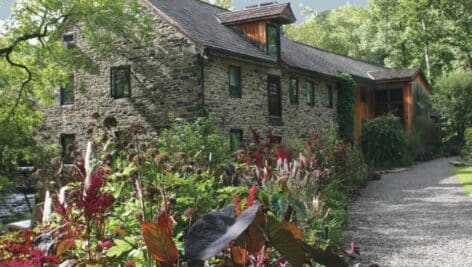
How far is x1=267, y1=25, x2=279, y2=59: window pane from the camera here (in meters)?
21.7

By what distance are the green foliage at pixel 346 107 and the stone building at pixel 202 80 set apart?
269 cm

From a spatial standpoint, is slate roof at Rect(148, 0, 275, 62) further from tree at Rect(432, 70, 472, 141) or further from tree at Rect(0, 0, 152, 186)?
tree at Rect(432, 70, 472, 141)

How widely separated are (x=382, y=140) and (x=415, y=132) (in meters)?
5.34

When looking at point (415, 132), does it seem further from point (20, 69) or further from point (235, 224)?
point (235, 224)

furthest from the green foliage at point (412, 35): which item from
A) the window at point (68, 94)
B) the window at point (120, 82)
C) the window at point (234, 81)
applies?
the window at point (68, 94)

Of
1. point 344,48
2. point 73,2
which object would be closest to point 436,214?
point 73,2

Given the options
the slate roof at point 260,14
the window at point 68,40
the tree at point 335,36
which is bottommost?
the window at point 68,40

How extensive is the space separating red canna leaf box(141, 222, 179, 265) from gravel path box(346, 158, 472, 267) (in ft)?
21.1

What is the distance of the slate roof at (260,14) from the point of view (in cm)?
2133

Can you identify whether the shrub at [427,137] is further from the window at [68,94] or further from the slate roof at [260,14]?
the window at [68,94]

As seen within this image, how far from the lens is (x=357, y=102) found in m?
31.0

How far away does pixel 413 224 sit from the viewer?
10.4 m

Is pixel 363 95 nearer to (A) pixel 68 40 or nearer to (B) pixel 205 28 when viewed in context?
(B) pixel 205 28

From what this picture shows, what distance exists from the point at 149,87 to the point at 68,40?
531 centimetres
